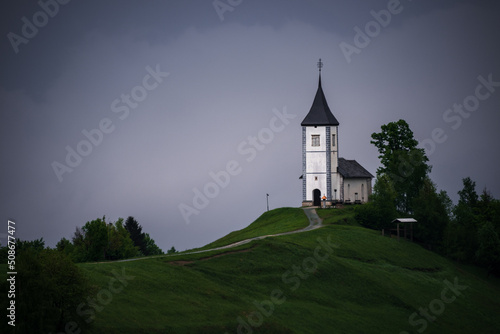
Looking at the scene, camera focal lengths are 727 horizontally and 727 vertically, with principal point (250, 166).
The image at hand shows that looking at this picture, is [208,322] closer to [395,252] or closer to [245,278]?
[245,278]

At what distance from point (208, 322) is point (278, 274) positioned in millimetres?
17828

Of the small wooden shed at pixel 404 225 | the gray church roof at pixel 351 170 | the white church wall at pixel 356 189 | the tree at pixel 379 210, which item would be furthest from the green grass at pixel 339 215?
the gray church roof at pixel 351 170

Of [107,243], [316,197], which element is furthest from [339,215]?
[107,243]

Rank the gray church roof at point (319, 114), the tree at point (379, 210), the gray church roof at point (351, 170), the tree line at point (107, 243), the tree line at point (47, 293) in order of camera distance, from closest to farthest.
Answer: the tree line at point (47, 293) < the tree line at point (107, 243) < the tree at point (379, 210) < the gray church roof at point (319, 114) < the gray church roof at point (351, 170)

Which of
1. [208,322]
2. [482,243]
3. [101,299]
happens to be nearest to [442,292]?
[482,243]

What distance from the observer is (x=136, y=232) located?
141875 mm

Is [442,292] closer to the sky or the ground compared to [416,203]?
closer to the ground

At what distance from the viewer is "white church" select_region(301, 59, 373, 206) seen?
364 ft

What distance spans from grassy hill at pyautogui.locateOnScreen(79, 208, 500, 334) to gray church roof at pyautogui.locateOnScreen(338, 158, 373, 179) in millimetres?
19908

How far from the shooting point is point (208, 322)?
52.1 metres

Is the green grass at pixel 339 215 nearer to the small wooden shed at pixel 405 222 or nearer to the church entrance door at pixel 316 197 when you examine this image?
the church entrance door at pixel 316 197

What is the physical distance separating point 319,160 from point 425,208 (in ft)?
63.5

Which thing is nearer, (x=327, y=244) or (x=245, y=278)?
(x=245, y=278)

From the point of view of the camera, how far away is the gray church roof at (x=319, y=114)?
11231cm
